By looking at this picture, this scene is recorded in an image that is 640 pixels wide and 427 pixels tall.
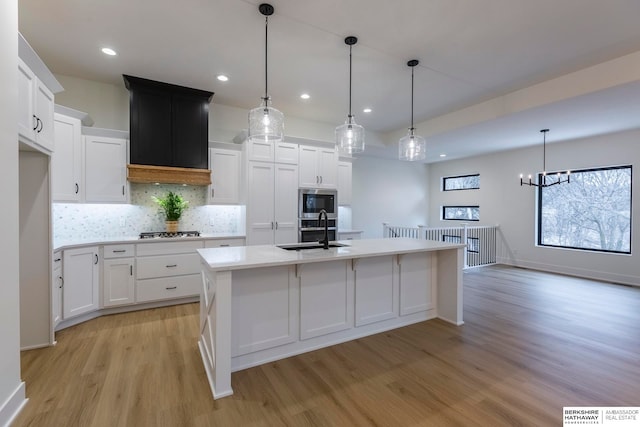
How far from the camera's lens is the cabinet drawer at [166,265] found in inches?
143

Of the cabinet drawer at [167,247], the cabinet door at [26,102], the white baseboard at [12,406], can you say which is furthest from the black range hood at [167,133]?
the white baseboard at [12,406]

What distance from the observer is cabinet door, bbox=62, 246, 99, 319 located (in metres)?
3.04

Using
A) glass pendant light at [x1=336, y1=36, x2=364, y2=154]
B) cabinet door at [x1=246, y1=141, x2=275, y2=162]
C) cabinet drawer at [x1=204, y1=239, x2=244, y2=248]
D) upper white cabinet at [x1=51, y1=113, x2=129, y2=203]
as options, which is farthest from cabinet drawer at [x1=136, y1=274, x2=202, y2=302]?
glass pendant light at [x1=336, y1=36, x2=364, y2=154]

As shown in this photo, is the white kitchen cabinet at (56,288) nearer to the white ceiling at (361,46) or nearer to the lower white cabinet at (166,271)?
the lower white cabinet at (166,271)

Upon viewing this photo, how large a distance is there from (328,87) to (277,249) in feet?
8.24

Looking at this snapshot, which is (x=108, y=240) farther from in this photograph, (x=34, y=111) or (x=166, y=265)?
(x=34, y=111)

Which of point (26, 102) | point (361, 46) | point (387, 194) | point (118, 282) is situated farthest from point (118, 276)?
point (387, 194)

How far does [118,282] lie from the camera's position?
3.52 meters

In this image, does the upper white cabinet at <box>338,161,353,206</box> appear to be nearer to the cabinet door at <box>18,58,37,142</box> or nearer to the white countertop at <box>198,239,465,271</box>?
the white countertop at <box>198,239,465,271</box>

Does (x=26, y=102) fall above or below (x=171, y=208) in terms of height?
above

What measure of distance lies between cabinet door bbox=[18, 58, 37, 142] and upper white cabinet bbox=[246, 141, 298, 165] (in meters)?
2.36

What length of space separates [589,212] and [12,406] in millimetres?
8281

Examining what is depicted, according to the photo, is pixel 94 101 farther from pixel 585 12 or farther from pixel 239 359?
pixel 585 12

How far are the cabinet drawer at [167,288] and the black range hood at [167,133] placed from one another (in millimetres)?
1342
